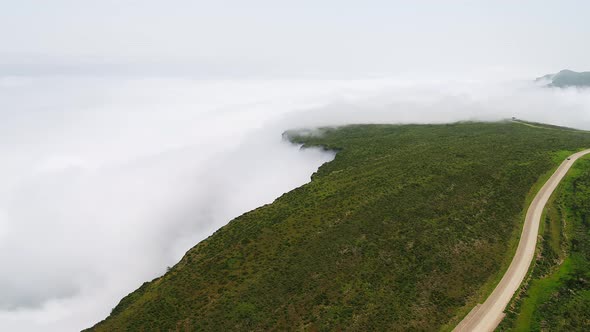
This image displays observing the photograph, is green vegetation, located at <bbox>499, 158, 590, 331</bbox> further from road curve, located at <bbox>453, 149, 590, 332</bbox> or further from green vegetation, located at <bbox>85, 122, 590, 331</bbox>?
green vegetation, located at <bbox>85, 122, 590, 331</bbox>

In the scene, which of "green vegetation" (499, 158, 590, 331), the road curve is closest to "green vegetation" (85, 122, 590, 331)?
the road curve

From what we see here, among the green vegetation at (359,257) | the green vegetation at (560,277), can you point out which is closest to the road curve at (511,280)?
the green vegetation at (560,277)

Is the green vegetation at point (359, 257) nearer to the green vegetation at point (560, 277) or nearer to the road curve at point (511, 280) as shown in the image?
the road curve at point (511, 280)

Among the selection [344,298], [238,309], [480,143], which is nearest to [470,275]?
[344,298]

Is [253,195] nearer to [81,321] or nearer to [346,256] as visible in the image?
[81,321]

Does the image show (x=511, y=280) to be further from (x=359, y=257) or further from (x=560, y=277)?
(x=359, y=257)

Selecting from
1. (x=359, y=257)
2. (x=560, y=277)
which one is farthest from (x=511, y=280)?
(x=359, y=257)
